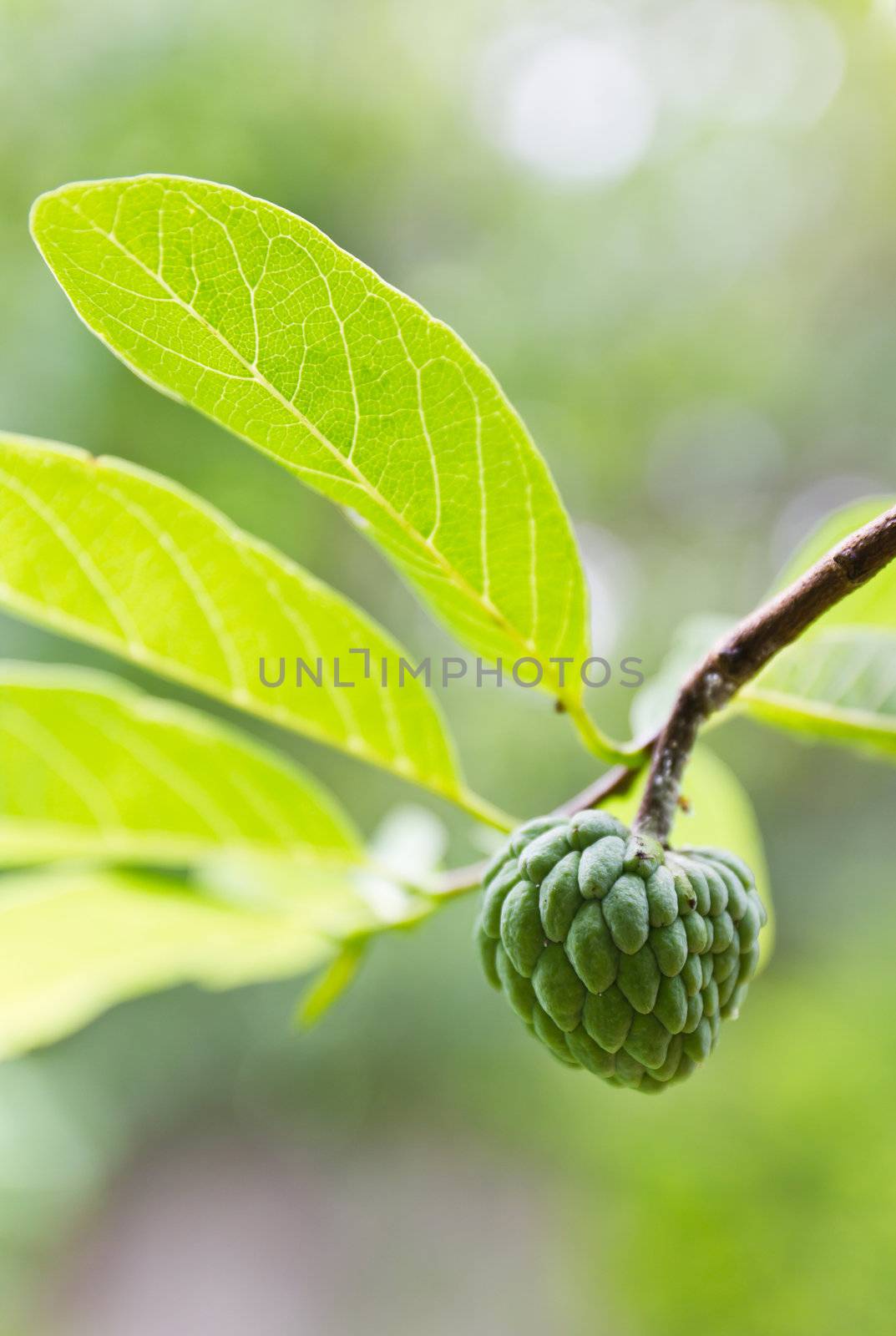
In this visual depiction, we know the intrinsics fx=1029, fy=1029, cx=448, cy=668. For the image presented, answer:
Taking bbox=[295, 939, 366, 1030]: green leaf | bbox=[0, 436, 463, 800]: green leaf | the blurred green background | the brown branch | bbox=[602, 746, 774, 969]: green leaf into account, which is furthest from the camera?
the blurred green background

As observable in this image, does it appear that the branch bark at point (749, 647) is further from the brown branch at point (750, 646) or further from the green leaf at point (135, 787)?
the green leaf at point (135, 787)

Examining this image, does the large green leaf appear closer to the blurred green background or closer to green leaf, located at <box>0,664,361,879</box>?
green leaf, located at <box>0,664,361,879</box>

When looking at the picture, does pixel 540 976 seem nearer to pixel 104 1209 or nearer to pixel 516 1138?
pixel 516 1138

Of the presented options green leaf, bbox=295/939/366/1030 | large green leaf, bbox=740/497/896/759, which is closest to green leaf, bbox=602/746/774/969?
large green leaf, bbox=740/497/896/759

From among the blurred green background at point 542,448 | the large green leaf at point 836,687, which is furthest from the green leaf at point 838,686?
the blurred green background at point 542,448

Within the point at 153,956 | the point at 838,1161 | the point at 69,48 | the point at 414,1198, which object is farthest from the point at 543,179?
the point at 414,1198

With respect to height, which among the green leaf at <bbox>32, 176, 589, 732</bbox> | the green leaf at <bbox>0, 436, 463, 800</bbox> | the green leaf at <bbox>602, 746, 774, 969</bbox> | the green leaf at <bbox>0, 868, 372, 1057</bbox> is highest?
the green leaf at <bbox>602, 746, 774, 969</bbox>
